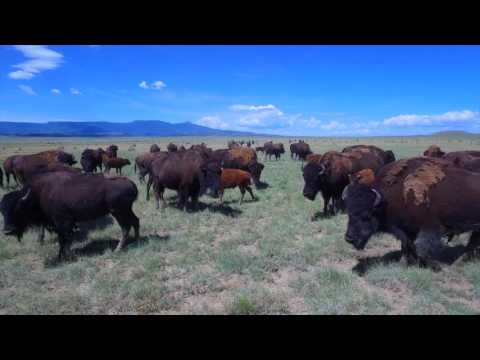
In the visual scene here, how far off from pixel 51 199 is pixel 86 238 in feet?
6.21

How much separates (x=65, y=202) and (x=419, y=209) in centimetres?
767

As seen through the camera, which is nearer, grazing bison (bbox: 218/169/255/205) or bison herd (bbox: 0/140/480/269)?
bison herd (bbox: 0/140/480/269)

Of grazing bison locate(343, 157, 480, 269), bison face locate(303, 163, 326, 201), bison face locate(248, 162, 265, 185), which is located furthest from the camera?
bison face locate(248, 162, 265, 185)

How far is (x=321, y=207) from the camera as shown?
12.8m

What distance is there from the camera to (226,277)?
22.2 feet

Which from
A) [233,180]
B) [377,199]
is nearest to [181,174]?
[233,180]

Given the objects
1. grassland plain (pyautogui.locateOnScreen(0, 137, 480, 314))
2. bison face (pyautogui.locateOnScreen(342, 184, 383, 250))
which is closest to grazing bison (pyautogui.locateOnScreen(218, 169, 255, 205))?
grassland plain (pyautogui.locateOnScreen(0, 137, 480, 314))

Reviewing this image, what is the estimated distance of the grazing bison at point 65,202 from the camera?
25.1ft

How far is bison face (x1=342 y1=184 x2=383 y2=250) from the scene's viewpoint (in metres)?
6.49

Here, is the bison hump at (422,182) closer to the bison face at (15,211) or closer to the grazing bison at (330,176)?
the grazing bison at (330,176)

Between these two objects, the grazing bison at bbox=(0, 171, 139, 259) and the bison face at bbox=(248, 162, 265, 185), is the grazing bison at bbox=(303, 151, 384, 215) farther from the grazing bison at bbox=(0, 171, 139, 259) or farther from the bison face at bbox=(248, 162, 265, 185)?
the bison face at bbox=(248, 162, 265, 185)

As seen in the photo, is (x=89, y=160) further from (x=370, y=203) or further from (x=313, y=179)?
(x=370, y=203)

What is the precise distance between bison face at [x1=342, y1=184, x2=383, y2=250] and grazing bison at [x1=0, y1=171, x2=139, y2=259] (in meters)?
5.13

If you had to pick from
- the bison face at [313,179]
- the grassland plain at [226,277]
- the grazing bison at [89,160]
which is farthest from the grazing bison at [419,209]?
the grazing bison at [89,160]
